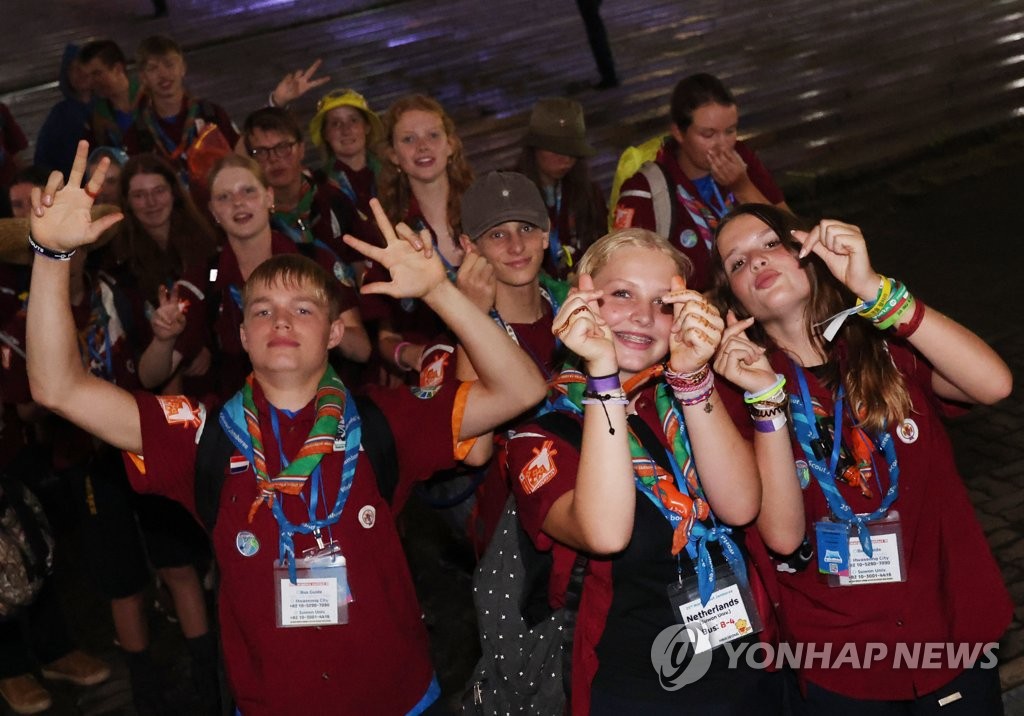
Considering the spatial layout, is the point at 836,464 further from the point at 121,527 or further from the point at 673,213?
the point at 121,527

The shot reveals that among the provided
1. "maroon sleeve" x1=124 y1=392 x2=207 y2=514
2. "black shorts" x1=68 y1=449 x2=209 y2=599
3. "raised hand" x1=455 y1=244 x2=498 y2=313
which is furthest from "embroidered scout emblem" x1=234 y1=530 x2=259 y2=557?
"black shorts" x1=68 y1=449 x2=209 y2=599

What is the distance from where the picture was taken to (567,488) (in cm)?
317

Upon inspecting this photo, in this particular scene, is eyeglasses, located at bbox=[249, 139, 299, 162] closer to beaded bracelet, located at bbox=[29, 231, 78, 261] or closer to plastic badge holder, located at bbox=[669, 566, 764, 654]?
beaded bracelet, located at bbox=[29, 231, 78, 261]

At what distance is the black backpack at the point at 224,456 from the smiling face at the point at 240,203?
1959 millimetres

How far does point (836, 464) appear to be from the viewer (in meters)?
3.38

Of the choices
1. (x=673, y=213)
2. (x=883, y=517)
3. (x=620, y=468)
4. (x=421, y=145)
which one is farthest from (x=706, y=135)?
(x=620, y=468)

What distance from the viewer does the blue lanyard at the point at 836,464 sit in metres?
3.36

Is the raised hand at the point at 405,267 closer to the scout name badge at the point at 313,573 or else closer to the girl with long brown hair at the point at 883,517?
the scout name badge at the point at 313,573

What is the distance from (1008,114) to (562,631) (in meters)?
10.3

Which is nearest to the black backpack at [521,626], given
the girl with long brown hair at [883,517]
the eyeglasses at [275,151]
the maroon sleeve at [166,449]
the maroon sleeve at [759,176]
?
the girl with long brown hair at [883,517]

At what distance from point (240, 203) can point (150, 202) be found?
0.68 meters

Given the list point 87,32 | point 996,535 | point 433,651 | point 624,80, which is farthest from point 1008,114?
point 87,32

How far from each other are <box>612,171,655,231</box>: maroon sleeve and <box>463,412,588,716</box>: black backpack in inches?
93.0

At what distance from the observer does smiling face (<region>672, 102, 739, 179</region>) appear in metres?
5.65
